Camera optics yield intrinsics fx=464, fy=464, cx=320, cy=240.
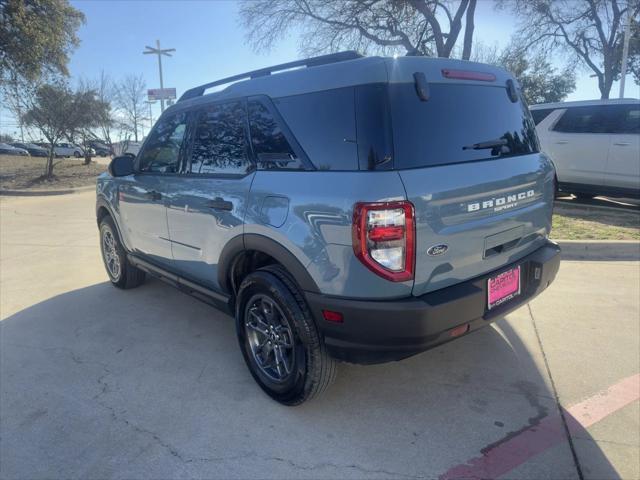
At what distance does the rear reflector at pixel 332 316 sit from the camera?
232 cm

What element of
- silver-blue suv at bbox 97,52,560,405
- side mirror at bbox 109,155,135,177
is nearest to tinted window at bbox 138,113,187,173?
side mirror at bbox 109,155,135,177

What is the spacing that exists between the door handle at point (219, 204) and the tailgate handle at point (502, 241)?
155 centimetres

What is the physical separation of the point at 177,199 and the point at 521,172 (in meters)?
2.41

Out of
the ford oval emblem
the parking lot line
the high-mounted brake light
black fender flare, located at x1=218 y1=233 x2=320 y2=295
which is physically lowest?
the parking lot line

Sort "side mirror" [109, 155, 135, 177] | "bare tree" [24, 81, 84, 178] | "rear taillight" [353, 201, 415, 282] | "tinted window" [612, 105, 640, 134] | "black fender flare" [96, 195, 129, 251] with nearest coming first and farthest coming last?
"rear taillight" [353, 201, 415, 282] → "side mirror" [109, 155, 135, 177] → "black fender flare" [96, 195, 129, 251] → "tinted window" [612, 105, 640, 134] → "bare tree" [24, 81, 84, 178]

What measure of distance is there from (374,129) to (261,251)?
0.98m

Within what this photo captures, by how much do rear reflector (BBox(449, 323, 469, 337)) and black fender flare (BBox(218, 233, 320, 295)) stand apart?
73cm

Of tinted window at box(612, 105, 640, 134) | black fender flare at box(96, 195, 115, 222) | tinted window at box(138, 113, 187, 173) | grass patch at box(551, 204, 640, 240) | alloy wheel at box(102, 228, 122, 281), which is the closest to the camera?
tinted window at box(138, 113, 187, 173)

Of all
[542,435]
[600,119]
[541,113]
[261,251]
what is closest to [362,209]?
[261,251]

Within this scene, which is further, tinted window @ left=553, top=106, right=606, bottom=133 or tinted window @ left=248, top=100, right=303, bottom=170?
tinted window @ left=553, top=106, right=606, bottom=133

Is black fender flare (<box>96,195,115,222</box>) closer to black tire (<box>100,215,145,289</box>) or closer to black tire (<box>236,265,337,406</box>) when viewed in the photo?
black tire (<box>100,215,145,289</box>)

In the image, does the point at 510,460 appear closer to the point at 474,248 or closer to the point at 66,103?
the point at 474,248

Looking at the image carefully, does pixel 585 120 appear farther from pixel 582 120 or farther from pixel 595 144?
pixel 595 144

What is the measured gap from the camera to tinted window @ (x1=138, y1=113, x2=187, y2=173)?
145 inches
